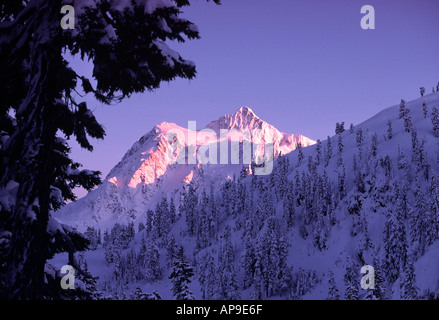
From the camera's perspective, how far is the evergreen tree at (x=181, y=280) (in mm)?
26202

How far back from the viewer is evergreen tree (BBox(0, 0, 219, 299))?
14.7ft

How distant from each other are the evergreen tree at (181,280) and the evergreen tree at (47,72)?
22.9 m

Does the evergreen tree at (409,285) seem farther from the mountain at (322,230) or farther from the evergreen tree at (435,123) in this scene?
the evergreen tree at (435,123)

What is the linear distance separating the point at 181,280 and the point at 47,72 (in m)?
25.2

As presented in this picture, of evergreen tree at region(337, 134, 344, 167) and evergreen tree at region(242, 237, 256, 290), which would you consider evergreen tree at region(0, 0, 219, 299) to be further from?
evergreen tree at region(337, 134, 344, 167)

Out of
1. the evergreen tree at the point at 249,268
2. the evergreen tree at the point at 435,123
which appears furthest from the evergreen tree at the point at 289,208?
the evergreen tree at the point at 435,123

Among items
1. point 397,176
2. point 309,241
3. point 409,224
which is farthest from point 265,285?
point 397,176

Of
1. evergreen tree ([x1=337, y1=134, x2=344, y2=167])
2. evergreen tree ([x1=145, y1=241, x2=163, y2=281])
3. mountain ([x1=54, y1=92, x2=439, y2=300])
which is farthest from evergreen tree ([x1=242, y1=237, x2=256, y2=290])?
evergreen tree ([x1=337, y1=134, x2=344, y2=167])

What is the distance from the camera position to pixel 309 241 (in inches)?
4929

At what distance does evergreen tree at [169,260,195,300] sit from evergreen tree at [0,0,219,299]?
2285cm

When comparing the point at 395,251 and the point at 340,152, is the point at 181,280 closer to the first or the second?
the point at 395,251

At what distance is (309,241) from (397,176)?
38.4m

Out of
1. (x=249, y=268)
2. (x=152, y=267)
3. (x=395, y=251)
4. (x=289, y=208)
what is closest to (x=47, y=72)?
(x=395, y=251)

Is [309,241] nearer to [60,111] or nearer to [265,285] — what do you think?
[265,285]
